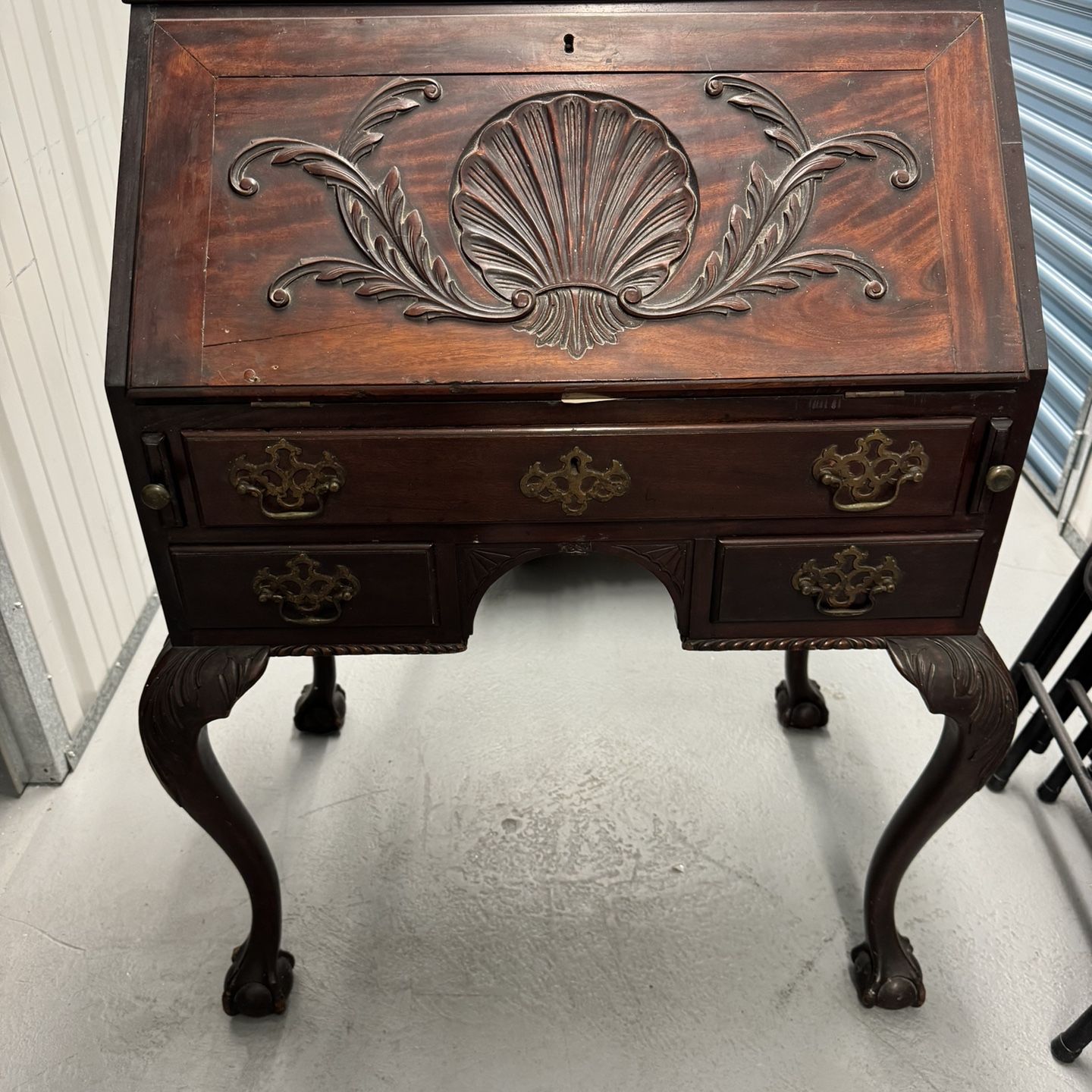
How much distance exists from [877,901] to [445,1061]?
776mm

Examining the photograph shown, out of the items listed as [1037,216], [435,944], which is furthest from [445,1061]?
[1037,216]

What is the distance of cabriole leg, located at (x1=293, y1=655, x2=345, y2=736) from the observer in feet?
7.79

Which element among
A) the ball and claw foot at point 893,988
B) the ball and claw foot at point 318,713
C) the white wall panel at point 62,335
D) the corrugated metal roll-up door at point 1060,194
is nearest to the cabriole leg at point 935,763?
the ball and claw foot at point 893,988

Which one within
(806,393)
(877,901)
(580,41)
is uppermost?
(580,41)

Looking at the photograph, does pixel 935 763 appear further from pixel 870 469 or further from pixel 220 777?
pixel 220 777

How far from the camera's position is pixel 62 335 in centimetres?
221

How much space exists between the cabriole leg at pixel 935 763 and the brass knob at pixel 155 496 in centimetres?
103

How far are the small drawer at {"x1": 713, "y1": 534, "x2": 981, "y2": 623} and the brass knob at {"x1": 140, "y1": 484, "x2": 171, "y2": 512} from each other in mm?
755

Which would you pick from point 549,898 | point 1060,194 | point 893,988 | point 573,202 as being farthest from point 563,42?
point 1060,194

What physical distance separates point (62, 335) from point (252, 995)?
1405 millimetres

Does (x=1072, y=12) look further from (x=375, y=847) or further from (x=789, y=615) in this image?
(x=375, y=847)

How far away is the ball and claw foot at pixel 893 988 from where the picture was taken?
1.78m

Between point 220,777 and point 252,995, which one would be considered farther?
point 252,995

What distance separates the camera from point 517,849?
2.10 m
